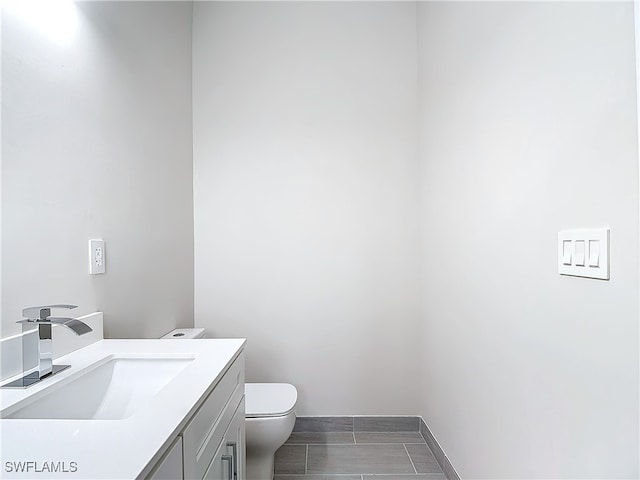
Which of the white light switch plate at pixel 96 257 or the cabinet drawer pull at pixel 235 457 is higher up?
the white light switch plate at pixel 96 257

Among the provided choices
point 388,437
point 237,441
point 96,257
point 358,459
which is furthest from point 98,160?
point 388,437

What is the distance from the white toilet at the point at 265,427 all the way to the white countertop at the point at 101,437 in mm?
859

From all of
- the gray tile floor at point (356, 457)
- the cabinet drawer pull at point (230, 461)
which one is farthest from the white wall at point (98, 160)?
the gray tile floor at point (356, 457)

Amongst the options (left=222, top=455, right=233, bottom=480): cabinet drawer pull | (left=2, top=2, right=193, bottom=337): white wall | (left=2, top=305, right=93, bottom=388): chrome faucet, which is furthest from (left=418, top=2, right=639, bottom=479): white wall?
(left=2, top=2, right=193, bottom=337): white wall

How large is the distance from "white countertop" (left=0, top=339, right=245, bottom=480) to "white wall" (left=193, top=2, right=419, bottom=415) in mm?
1488

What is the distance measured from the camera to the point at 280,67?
8.14 feet

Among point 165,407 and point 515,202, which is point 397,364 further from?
point 165,407

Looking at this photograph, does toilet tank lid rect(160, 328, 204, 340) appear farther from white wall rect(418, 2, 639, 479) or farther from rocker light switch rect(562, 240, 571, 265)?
rocker light switch rect(562, 240, 571, 265)

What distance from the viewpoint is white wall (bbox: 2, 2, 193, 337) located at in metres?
1.08

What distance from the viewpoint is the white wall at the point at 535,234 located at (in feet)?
2.79

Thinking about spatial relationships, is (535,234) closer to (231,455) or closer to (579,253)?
(579,253)

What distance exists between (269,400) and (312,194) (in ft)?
4.05

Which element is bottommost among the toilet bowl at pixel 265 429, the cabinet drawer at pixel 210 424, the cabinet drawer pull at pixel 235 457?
the toilet bowl at pixel 265 429

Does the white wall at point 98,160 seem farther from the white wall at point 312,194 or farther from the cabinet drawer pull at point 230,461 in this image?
the cabinet drawer pull at point 230,461
